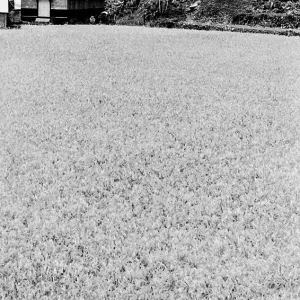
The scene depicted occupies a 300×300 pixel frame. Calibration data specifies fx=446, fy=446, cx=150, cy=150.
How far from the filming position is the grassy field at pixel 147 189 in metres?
4.29

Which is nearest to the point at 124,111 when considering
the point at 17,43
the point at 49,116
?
the point at 49,116

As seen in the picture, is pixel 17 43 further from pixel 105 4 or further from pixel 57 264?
pixel 105 4

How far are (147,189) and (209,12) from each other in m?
35.8

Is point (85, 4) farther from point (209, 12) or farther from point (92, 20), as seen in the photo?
point (209, 12)

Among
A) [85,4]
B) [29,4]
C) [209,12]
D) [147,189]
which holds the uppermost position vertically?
[85,4]

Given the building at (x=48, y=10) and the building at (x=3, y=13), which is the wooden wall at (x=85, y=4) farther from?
the building at (x=3, y=13)

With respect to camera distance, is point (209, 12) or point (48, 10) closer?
point (48, 10)

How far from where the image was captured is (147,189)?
248 inches

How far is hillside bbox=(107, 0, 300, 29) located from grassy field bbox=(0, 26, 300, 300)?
24.7 metres

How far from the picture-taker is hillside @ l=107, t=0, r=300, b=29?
1448 inches

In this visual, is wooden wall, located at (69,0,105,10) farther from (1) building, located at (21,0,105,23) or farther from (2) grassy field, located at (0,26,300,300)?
(2) grassy field, located at (0,26,300,300)

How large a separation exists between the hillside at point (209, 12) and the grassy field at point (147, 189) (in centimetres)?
2470

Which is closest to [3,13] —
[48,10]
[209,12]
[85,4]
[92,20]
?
[48,10]

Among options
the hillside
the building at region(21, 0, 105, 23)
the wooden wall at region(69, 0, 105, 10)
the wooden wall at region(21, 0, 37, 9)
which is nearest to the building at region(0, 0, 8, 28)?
the building at region(21, 0, 105, 23)
